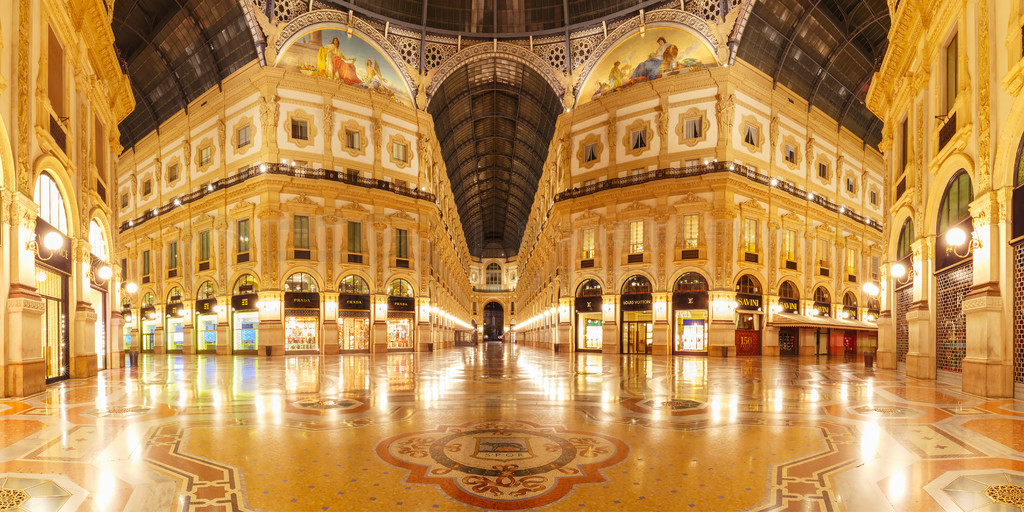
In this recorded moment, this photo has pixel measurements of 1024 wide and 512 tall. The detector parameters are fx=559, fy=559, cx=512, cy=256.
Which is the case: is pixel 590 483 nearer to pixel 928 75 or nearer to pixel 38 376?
pixel 38 376

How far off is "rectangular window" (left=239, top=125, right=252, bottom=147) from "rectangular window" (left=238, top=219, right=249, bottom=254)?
191 inches

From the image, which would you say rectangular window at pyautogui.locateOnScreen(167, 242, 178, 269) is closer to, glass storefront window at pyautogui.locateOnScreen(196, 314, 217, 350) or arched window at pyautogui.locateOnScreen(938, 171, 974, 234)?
A: glass storefront window at pyautogui.locateOnScreen(196, 314, 217, 350)

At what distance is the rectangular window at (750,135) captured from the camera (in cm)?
3467

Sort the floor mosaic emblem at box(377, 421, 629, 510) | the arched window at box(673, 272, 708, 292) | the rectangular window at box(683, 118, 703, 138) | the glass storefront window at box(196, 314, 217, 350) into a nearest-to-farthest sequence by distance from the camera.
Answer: the floor mosaic emblem at box(377, 421, 629, 510) < the arched window at box(673, 272, 708, 292) < the rectangular window at box(683, 118, 703, 138) < the glass storefront window at box(196, 314, 217, 350)

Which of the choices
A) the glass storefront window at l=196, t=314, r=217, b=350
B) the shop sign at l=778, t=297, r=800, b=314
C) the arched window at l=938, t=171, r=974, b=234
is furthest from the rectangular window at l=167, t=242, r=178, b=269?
the arched window at l=938, t=171, r=974, b=234

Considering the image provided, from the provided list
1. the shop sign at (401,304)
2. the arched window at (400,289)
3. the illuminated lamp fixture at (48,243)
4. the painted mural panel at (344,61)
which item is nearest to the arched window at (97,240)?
the illuminated lamp fixture at (48,243)

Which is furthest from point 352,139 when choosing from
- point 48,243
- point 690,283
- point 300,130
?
point 48,243

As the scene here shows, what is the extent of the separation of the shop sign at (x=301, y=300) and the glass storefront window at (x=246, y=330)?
2.25 m

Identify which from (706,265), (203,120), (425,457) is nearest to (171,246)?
(203,120)

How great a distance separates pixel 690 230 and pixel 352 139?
73.3 ft

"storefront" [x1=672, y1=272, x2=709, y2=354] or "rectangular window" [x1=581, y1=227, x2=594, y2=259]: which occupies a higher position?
"rectangular window" [x1=581, y1=227, x2=594, y2=259]

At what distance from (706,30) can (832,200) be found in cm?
1700

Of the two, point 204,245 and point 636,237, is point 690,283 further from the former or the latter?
point 204,245

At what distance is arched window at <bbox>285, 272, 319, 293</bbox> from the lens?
1352 inches
